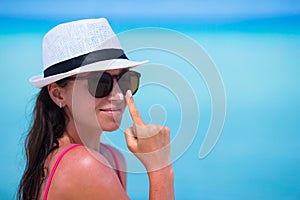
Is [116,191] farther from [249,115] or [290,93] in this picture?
[290,93]

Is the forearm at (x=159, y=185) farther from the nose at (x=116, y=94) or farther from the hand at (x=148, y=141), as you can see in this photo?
the nose at (x=116, y=94)

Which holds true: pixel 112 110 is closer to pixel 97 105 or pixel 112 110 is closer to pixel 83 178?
pixel 97 105

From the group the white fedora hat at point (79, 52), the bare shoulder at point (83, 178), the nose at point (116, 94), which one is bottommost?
the bare shoulder at point (83, 178)

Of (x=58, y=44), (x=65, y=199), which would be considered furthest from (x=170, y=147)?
(x=58, y=44)

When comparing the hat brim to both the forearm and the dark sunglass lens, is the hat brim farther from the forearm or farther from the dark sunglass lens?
the forearm

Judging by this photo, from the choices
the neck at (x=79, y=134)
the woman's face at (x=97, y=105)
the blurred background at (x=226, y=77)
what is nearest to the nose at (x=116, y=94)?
the woman's face at (x=97, y=105)

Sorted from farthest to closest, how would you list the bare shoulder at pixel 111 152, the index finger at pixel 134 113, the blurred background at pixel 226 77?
1. the blurred background at pixel 226 77
2. the bare shoulder at pixel 111 152
3. the index finger at pixel 134 113

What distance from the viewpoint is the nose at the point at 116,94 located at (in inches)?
48.8

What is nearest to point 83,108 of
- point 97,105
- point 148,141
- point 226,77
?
point 97,105

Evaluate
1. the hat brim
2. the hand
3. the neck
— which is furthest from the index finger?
the neck

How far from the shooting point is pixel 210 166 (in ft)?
10.1

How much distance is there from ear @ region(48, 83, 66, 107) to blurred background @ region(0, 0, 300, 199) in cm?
174

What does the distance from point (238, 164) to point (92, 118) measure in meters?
2.01

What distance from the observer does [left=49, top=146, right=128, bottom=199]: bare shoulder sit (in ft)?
3.69
